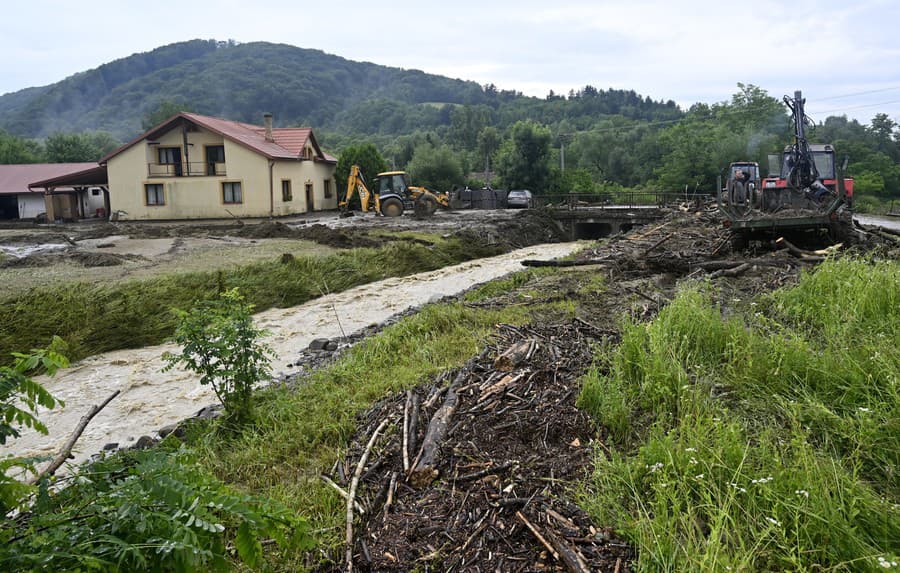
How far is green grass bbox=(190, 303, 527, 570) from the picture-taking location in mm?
4926

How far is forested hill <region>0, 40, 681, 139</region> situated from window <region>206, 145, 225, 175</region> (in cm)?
10074

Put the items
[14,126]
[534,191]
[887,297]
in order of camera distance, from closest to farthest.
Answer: [887,297], [534,191], [14,126]

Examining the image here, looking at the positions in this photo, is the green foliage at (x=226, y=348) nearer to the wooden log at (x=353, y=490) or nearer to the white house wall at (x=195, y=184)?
the wooden log at (x=353, y=490)

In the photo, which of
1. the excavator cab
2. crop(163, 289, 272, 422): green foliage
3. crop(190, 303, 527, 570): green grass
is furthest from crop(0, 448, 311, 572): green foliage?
the excavator cab

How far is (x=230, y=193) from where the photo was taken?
126 feet

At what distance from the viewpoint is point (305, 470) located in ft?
18.2

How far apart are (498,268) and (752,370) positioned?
1689 centimetres

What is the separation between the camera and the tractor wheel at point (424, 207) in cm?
3569

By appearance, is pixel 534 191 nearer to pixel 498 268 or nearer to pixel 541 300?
pixel 498 268

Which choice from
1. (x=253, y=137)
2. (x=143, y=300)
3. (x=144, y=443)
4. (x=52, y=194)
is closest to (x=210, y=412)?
(x=144, y=443)

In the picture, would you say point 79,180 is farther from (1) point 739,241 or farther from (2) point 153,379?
(1) point 739,241

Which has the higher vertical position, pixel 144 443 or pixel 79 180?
pixel 79 180

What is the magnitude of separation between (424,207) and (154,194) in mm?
17631

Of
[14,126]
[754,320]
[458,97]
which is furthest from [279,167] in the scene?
[458,97]
